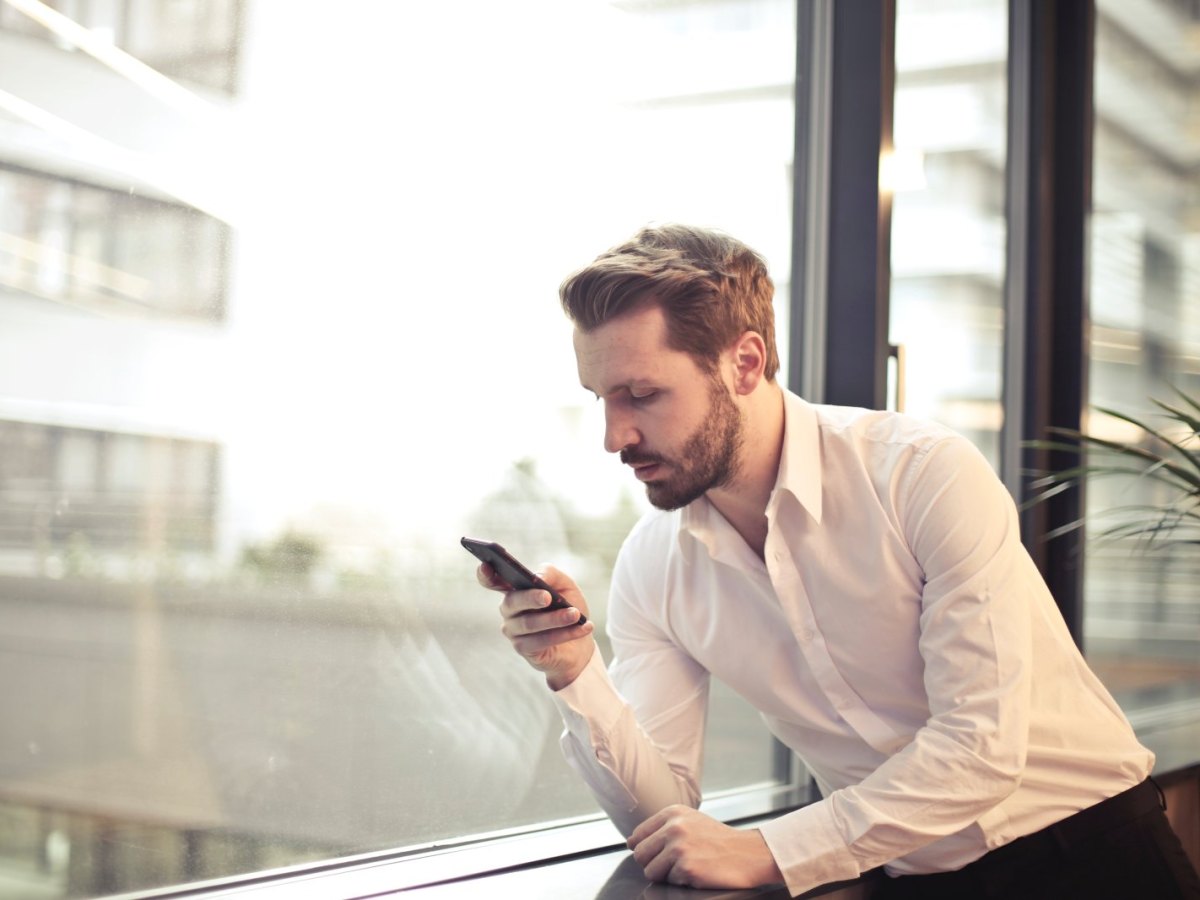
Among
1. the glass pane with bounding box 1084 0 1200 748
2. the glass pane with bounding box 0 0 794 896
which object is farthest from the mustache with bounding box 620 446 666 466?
the glass pane with bounding box 1084 0 1200 748

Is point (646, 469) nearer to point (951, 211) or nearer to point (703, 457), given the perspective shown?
point (703, 457)

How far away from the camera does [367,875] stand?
5.86ft

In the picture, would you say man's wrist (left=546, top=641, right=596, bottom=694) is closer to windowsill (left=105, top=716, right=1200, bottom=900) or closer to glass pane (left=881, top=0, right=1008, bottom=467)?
windowsill (left=105, top=716, right=1200, bottom=900)

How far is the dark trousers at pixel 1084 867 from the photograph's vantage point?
1.78 m

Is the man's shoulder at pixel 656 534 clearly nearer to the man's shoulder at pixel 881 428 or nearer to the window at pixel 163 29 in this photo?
the man's shoulder at pixel 881 428

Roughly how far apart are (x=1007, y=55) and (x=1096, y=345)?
939mm

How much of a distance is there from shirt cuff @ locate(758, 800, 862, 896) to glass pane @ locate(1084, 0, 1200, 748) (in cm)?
234

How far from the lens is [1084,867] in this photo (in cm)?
181

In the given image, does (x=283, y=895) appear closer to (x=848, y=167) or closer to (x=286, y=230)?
(x=286, y=230)

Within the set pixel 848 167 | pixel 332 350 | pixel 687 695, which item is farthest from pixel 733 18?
pixel 687 695

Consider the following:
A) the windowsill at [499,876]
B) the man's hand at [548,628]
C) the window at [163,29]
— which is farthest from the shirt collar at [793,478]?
the window at [163,29]

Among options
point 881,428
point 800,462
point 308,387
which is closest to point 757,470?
point 800,462

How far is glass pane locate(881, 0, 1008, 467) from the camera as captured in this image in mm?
2980

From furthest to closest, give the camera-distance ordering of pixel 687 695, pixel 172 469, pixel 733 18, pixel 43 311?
pixel 733 18, pixel 687 695, pixel 172 469, pixel 43 311
